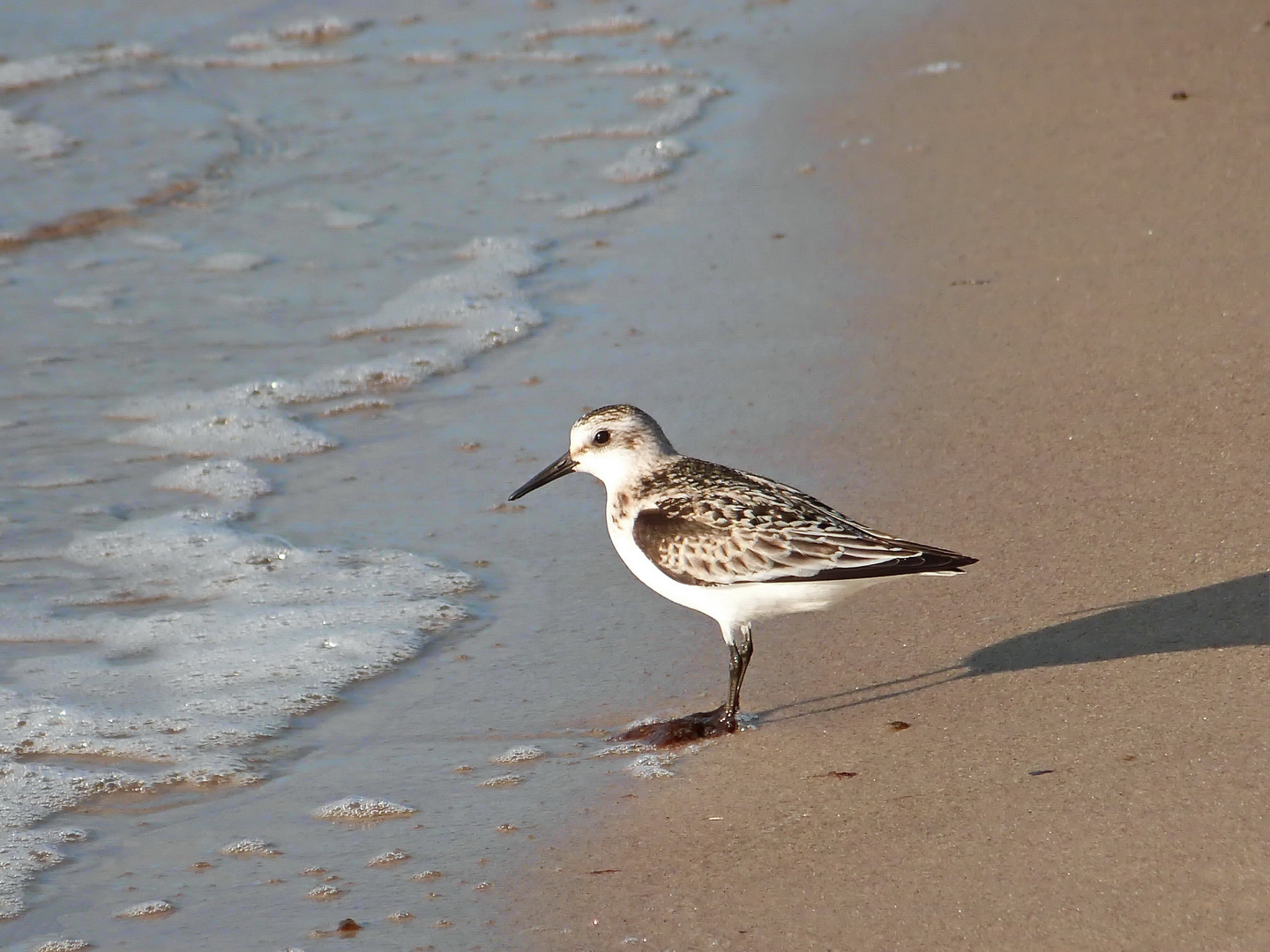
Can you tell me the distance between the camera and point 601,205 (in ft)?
30.2

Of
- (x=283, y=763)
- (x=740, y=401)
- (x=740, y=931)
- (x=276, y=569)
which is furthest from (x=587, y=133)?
(x=740, y=931)

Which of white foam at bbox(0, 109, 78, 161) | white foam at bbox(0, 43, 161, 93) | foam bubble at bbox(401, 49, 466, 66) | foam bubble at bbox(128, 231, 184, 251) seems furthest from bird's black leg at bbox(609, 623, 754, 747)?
white foam at bbox(0, 43, 161, 93)

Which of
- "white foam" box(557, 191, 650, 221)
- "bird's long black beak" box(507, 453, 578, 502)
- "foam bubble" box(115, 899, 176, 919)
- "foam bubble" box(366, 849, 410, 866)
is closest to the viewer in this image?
"foam bubble" box(115, 899, 176, 919)

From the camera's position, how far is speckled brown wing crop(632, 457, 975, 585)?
456cm

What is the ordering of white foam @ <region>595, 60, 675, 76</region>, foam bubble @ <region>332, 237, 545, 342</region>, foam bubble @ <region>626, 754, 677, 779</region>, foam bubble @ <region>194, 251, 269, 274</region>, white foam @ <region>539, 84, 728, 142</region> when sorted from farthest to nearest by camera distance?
white foam @ <region>595, 60, 675, 76</region>
white foam @ <region>539, 84, 728, 142</region>
foam bubble @ <region>194, 251, 269, 274</region>
foam bubble @ <region>332, 237, 545, 342</region>
foam bubble @ <region>626, 754, 677, 779</region>

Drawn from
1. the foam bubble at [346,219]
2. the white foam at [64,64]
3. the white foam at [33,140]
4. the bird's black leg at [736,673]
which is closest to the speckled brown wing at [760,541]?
the bird's black leg at [736,673]

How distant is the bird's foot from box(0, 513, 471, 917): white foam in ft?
2.48

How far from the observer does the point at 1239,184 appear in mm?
7824

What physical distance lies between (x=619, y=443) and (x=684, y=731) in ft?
3.28

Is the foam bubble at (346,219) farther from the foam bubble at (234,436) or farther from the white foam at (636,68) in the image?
the white foam at (636,68)

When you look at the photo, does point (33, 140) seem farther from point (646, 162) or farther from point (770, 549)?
point (770, 549)

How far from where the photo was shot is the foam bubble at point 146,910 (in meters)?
3.95

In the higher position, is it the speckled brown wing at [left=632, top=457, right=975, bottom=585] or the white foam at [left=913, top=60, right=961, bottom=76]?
the white foam at [left=913, top=60, right=961, bottom=76]

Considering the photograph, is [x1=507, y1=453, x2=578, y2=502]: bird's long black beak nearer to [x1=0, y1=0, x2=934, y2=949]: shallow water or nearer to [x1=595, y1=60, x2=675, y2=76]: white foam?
[x1=0, y1=0, x2=934, y2=949]: shallow water
